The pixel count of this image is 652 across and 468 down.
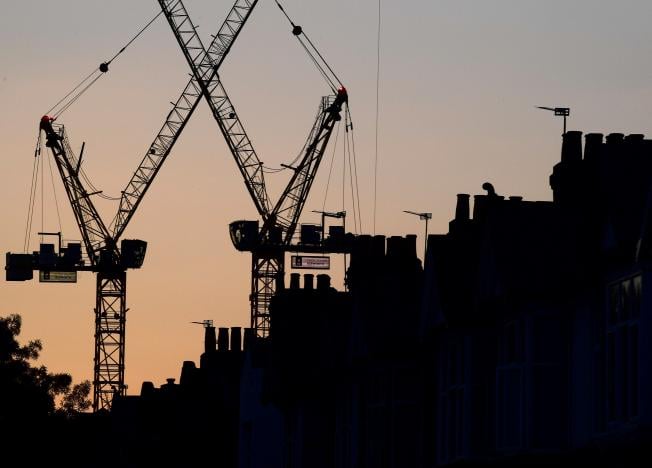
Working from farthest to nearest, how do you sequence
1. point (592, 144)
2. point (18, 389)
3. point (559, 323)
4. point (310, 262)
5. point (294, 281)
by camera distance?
point (310, 262)
point (18, 389)
point (294, 281)
point (592, 144)
point (559, 323)

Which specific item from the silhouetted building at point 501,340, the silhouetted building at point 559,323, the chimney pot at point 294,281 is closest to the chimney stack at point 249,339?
the chimney pot at point 294,281

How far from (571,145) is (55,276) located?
17206cm

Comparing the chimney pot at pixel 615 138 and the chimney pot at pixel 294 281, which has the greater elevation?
the chimney pot at pixel 294 281

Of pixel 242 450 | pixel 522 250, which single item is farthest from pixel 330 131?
pixel 522 250

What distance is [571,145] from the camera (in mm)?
30766

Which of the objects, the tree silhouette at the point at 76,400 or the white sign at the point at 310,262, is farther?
the white sign at the point at 310,262

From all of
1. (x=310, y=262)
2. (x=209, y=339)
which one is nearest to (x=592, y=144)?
(x=209, y=339)

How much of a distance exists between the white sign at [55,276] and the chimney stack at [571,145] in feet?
561

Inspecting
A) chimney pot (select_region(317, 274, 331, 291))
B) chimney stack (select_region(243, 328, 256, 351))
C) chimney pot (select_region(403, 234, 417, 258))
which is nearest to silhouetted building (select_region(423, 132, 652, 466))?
chimney pot (select_region(403, 234, 417, 258))

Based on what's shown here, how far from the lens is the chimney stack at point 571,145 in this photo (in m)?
30.5

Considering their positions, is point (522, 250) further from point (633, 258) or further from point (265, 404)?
point (265, 404)

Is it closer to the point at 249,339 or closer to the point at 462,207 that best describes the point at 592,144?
the point at 462,207

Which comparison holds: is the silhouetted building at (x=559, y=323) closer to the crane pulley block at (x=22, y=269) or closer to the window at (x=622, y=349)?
the window at (x=622, y=349)

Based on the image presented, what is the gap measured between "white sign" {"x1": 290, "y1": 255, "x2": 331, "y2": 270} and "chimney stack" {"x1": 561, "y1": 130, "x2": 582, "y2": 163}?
480 ft
